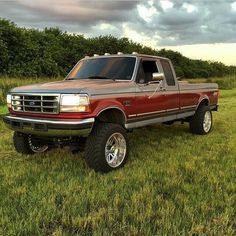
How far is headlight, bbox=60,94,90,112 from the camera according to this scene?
593 centimetres

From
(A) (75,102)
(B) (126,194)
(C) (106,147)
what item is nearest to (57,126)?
(A) (75,102)

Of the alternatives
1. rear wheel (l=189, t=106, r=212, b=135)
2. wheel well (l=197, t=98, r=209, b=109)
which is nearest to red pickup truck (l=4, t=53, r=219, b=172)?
rear wheel (l=189, t=106, r=212, b=135)

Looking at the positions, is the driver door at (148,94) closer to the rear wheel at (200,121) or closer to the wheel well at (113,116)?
the wheel well at (113,116)

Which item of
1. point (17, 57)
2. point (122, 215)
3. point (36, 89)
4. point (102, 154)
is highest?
point (17, 57)

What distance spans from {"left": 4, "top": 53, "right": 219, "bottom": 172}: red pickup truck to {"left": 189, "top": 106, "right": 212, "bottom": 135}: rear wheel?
116 cm

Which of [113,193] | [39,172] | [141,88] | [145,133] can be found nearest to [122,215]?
[113,193]

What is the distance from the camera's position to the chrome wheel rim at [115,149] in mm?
6422

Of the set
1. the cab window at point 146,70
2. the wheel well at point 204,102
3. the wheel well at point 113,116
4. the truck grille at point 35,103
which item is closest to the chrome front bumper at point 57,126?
the truck grille at point 35,103

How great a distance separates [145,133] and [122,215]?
17.8 feet

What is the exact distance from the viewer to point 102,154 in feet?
20.1

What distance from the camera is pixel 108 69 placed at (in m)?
7.56

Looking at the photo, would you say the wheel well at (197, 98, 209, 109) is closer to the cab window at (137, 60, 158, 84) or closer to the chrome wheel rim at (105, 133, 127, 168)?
the cab window at (137, 60, 158, 84)

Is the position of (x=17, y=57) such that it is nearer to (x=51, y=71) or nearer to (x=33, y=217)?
(x=51, y=71)

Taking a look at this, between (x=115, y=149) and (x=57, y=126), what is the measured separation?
A: 3.75 ft
